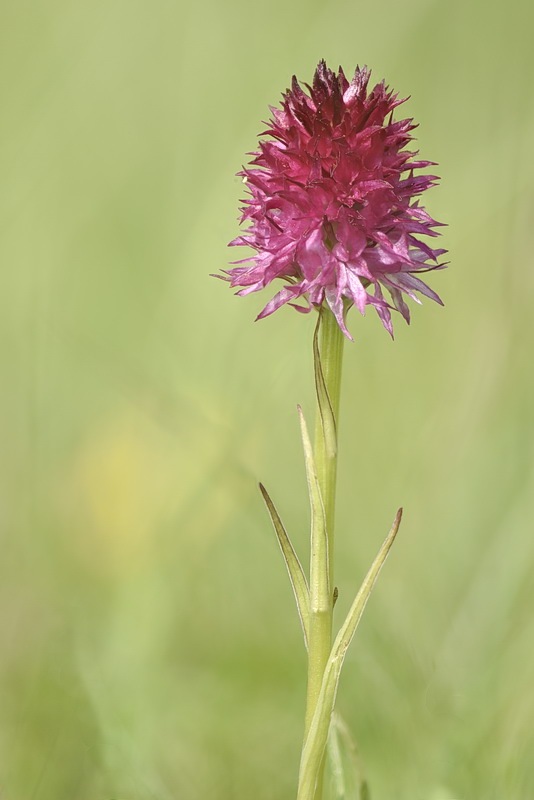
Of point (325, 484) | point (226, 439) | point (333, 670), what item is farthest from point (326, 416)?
point (226, 439)

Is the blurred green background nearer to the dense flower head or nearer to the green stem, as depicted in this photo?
the green stem

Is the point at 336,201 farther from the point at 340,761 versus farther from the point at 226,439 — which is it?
the point at 226,439

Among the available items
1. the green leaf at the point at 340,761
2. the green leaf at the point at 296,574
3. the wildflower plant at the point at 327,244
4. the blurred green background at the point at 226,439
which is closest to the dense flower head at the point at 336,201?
the wildflower plant at the point at 327,244

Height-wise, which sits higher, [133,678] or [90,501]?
[90,501]

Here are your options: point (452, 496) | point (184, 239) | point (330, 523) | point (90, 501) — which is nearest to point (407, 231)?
point (330, 523)

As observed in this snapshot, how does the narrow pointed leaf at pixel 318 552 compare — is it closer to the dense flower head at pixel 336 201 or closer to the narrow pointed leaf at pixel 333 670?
the narrow pointed leaf at pixel 333 670

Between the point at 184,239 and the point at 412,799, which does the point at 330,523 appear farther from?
the point at 184,239
